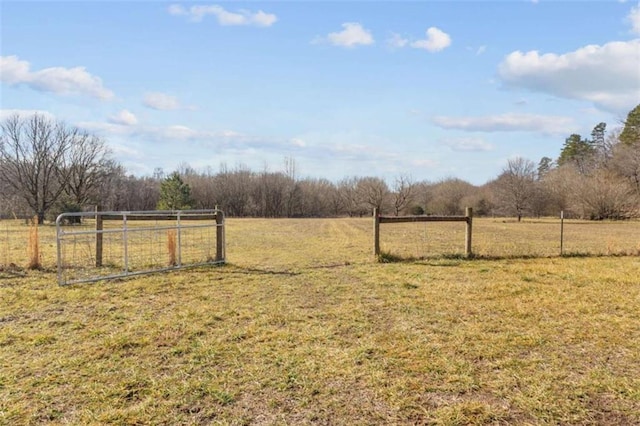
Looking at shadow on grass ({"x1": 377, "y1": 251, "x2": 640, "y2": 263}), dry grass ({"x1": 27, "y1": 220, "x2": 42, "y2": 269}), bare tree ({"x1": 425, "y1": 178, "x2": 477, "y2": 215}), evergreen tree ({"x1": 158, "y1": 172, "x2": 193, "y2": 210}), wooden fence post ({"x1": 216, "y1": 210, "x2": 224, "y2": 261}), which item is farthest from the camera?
bare tree ({"x1": 425, "y1": 178, "x2": 477, "y2": 215})

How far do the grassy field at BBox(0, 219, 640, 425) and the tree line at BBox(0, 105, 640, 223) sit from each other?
72.2ft

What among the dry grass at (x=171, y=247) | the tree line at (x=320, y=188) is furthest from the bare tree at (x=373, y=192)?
the dry grass at (x=171, y=247)

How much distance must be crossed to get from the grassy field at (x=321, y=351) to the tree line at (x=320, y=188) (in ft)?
72.2

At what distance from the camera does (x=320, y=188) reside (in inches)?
2376

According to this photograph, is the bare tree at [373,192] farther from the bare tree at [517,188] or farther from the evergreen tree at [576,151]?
the evergreen tree at [576,151]

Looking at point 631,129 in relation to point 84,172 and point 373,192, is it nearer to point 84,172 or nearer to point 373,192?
point 373,192

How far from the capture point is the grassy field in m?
2.83

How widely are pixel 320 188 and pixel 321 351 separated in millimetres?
56660

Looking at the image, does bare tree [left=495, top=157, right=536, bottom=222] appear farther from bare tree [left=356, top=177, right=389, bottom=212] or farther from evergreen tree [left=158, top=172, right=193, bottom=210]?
evergreen tree [left=158, top=172, right=193, bottom=210]

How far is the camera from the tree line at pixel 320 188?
35.0 m

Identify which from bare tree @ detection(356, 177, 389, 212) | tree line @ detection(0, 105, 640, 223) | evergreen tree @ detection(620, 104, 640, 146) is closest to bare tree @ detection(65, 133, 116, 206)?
tree line @ detection(0, 105, 640, 223)

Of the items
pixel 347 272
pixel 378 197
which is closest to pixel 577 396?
pixel 347 272

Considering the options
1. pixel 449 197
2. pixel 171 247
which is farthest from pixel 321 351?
pixel 449 197

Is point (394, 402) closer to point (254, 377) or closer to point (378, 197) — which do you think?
point (254, 377)
